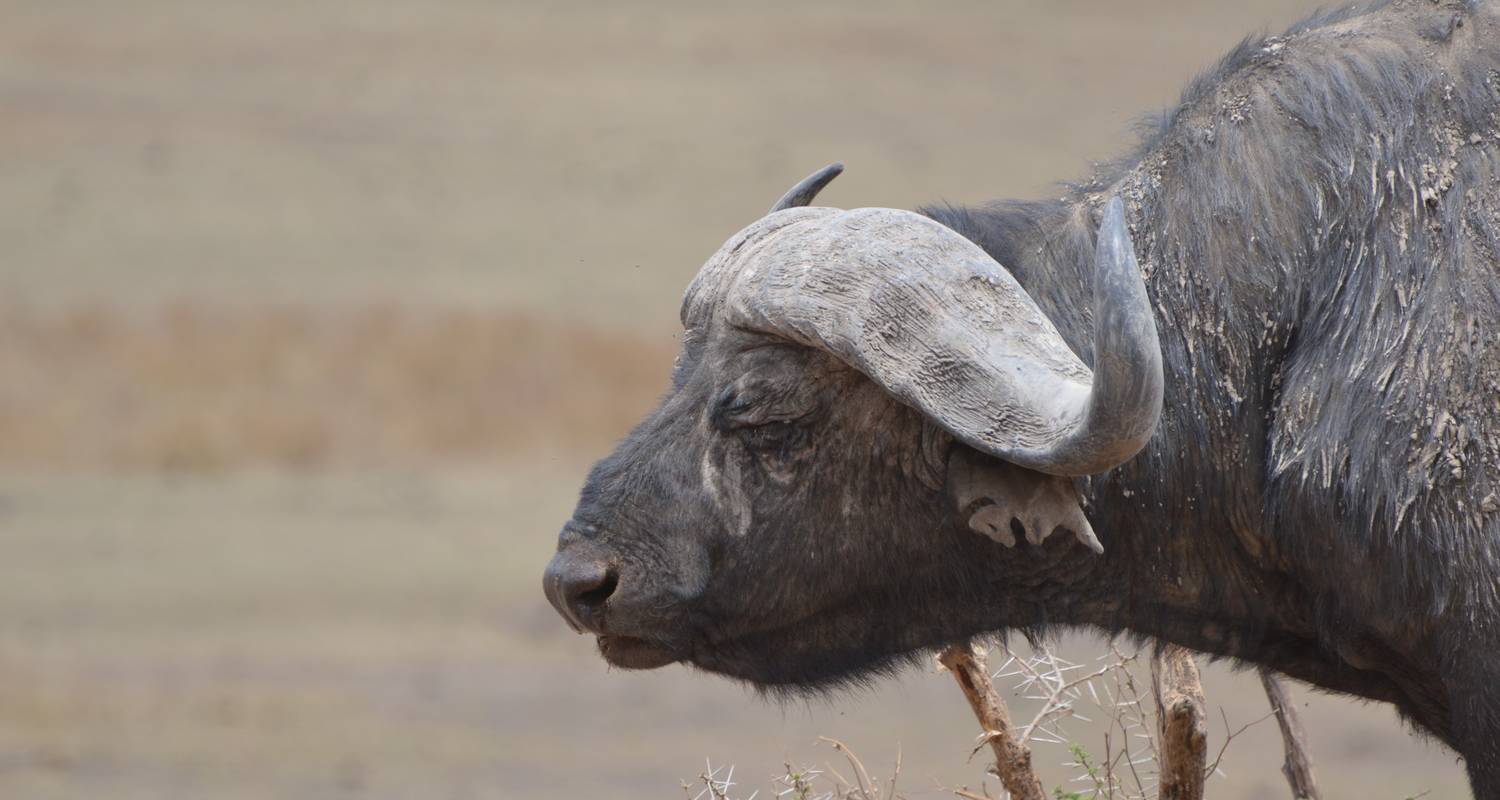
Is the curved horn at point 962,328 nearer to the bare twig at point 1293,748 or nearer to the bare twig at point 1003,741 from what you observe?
the bare twig at point 1003,741

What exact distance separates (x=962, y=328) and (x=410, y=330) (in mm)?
18260

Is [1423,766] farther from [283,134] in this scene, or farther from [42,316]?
[283,134]

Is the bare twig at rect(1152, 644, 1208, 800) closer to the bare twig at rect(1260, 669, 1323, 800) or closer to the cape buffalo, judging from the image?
the bare twig at rect(1260, 669, 1323, 800)

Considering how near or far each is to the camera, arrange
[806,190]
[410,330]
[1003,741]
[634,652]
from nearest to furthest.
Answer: [634,652], [806,190], [1003,741], [410,330]

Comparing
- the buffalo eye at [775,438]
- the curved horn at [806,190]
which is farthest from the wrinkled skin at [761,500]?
the curved horn at [806,190]

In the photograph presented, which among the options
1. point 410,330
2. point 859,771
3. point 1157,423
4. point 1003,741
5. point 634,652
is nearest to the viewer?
point 1157,423

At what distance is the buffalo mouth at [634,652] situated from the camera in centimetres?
465

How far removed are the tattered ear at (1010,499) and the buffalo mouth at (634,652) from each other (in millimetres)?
758

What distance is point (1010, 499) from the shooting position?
4.38 m

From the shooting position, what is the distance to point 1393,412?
4.14 meters

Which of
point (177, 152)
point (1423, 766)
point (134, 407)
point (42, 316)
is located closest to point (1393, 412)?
point (1423, 766)

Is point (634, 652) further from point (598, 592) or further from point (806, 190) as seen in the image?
point (806, 190)

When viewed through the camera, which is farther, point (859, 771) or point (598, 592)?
point (859, 771)

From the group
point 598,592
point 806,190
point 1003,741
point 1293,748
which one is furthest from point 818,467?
point 1293,748
